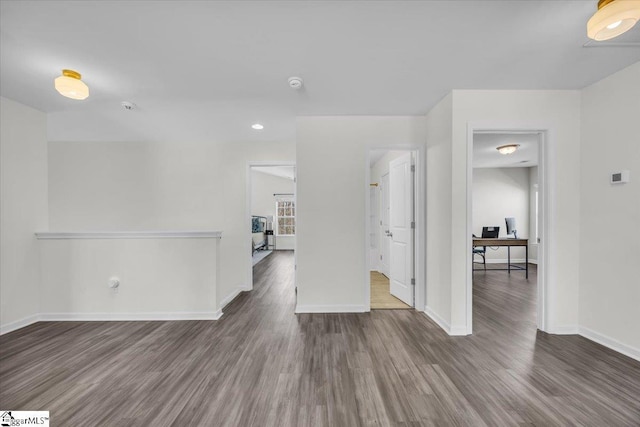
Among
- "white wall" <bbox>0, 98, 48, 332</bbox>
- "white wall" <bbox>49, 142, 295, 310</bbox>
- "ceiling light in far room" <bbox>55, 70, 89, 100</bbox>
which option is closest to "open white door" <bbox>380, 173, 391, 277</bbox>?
"white wall" <bbox>49, 142, 295, 310</bbox>

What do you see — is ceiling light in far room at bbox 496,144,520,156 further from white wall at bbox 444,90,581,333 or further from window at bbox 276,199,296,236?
window at bbox 276,199,296,236

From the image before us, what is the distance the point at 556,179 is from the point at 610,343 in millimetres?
1561

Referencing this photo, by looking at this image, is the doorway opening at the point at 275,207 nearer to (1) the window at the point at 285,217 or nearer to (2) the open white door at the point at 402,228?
(1) the window at the point at 285,217

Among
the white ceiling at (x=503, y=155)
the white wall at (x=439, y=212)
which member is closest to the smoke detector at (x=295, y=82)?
the white wall at (x=439, y=212)

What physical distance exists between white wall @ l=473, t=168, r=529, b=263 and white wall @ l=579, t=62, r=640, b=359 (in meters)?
4.51

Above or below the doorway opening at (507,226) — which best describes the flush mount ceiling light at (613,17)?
above

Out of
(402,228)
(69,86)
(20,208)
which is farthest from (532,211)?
(20,208)

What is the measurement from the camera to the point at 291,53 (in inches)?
78.4

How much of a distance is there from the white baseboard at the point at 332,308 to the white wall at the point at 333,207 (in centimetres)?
1

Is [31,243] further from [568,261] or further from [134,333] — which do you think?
[568,261]

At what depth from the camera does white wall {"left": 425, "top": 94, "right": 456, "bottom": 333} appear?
2.66m

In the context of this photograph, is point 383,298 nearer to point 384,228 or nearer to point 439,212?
point 439,212

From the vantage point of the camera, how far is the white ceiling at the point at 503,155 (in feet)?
13.3

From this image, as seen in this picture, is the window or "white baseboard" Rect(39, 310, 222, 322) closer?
"white baseboard" Rect(39, 310, 222, 322)
